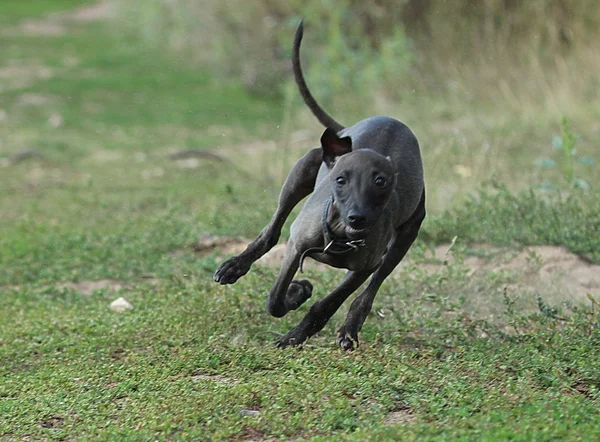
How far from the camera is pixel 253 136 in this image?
14398mm

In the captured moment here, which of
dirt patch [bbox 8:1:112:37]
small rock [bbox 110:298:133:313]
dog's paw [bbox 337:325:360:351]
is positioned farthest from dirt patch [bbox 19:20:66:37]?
dog's paw [bbox 337:325:360:351]

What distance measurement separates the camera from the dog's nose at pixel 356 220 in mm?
4906

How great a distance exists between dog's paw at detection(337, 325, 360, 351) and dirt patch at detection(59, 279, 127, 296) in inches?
95.3

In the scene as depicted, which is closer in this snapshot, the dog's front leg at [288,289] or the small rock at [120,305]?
the dog's front leg at [288,289]

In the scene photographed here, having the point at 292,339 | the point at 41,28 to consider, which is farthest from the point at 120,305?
the point at 41,28

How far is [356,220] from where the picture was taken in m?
4.91

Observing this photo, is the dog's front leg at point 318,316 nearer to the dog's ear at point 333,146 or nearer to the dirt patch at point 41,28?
the dog's ear at point 333,146

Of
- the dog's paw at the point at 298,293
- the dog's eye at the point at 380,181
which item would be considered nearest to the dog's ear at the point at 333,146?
the dog's eye at the point at 380,181

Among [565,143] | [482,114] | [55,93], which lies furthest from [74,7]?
[565,143]

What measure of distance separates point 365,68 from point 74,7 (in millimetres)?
19831

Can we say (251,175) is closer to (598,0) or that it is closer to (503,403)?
(598,0)

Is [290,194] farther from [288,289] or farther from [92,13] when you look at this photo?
[92,13]

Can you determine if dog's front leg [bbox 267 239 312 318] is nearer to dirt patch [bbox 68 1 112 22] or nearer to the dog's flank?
the dog's flank

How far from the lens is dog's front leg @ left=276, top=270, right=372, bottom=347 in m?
5.66
